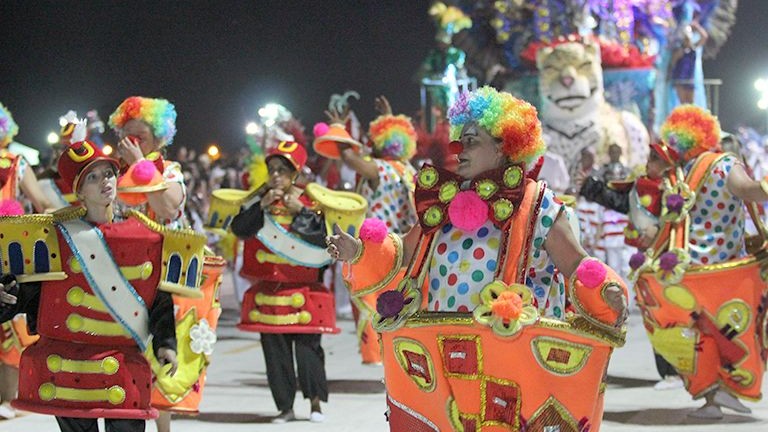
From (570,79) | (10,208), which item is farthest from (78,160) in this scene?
(570,79)

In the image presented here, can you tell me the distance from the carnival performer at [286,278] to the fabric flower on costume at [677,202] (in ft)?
7.26

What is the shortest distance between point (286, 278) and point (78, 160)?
3209mm

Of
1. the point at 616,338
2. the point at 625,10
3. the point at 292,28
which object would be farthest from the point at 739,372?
the point at 292,28

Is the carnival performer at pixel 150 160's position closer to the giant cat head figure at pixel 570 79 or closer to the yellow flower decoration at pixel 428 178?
the yellow flower decoration at pixel 428 178

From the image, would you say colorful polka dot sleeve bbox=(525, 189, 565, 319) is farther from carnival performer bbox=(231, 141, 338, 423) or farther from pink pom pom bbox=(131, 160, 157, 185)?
carnival performer bbox=(231, 141, 338, 423)

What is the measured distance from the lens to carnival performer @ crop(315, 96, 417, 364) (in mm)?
10508

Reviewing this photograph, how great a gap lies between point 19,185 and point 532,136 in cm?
450

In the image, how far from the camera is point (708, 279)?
27.1 ft

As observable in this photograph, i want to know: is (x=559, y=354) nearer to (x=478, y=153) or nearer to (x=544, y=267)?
(x=544, y=267)

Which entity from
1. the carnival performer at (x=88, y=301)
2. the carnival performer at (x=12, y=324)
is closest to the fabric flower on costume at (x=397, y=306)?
the carnival performer at (x=88, y=301)

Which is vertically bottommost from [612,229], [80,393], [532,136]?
[612,229]

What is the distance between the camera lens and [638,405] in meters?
8.91

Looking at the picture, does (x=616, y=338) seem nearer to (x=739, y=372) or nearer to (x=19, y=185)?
(x=739, y=372)

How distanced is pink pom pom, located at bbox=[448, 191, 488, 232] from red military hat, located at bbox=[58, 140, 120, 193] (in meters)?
1.42
